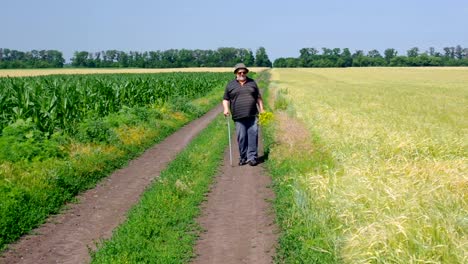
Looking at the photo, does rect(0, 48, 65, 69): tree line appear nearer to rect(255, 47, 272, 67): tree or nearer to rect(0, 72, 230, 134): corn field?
rect(255, 47, 272, 67): tree

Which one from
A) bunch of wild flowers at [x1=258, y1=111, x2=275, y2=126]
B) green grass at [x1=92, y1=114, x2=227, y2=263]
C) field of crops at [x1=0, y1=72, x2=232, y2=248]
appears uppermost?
bunch of wild flowers at [x1=258, y1=111, x2=275, y2=126]

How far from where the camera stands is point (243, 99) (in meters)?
12.5

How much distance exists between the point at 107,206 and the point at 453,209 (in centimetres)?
565

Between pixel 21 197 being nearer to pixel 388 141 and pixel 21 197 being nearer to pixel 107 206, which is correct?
pixel 107 206

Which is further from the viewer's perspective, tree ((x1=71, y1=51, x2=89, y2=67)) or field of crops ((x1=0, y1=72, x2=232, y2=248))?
tree ((x1=71, y1=51, x2=89, y2=67))

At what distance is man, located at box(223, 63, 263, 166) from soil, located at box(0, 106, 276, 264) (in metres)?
0.53

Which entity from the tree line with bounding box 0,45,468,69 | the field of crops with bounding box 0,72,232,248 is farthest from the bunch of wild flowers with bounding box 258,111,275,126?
the tree line with bounding box 0,45,468,69

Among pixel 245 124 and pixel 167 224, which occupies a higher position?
pixel 245 124

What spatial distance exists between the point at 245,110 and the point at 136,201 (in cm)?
410

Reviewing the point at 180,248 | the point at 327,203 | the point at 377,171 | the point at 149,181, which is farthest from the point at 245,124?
the point at 180,248

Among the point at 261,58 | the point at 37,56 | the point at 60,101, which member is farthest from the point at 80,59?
the point at 60,101

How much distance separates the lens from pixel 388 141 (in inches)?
496

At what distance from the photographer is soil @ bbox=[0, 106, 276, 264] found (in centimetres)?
674

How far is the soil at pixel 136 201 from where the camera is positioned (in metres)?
6.74
